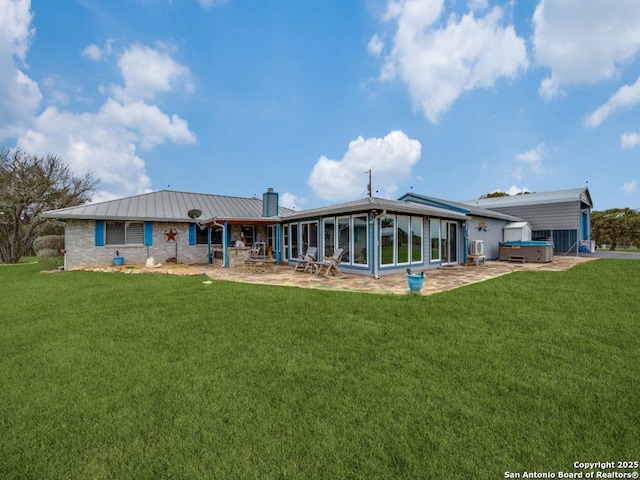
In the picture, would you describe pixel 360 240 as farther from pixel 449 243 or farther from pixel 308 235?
pixel 449 243

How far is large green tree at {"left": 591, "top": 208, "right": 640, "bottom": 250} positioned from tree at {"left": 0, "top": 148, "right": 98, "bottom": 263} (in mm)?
44584

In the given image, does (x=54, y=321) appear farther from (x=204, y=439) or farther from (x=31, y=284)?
(x=31, y=284)

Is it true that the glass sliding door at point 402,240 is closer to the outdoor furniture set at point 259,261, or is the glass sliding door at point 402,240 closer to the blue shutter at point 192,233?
the outdoor furniture set at point 259,261

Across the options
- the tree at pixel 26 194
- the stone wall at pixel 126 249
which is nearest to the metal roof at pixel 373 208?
the stone wall at pixel 126 249

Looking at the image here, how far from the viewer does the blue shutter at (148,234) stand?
13.3 m

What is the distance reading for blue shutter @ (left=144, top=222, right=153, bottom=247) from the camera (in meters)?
13.3

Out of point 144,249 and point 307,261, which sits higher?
point 144,249

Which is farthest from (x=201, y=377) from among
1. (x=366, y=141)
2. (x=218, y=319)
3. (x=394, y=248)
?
(x=366, y=141)

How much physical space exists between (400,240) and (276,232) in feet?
21.0

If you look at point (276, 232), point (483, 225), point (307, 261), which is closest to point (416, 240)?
point (307, 261)

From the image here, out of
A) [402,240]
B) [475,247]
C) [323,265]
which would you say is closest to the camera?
[323,265]

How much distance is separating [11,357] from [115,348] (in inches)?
43.4

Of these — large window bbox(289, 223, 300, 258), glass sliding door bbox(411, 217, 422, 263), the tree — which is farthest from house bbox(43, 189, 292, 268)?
the tree

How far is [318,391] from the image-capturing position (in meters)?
2.64
